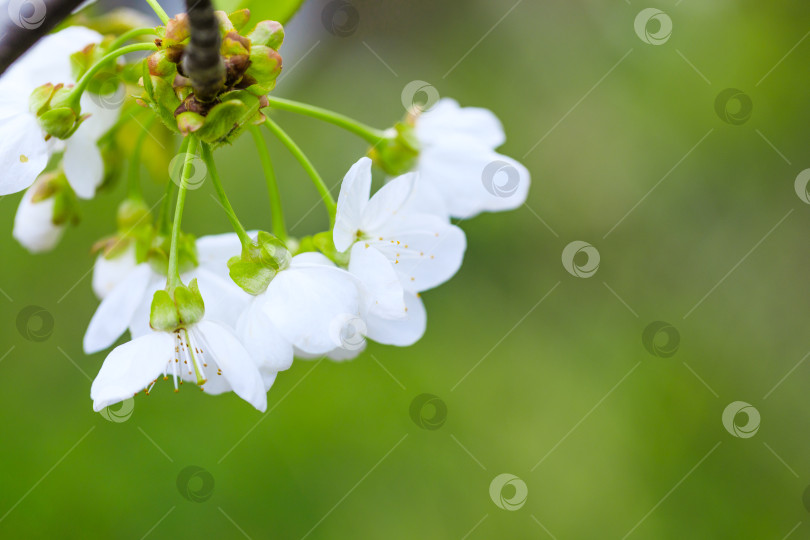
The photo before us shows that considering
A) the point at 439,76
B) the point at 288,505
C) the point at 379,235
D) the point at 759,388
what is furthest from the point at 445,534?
the point at 439,76

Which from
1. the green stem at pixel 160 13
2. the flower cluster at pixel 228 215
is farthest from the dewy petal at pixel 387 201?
the green stem at pixel 160 13

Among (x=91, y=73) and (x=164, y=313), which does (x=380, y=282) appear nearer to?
(x=164, y=313)

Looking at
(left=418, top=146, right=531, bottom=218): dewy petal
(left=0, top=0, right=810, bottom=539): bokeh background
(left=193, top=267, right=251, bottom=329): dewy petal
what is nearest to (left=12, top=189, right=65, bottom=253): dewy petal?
(left=193, top=267, right=251, bottom=329): dewy petal

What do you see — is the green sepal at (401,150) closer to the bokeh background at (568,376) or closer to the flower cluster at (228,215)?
the flower cluster at (228,215)

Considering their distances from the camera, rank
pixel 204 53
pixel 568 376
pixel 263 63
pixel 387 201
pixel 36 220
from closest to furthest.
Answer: pixel 204 53
pixel 263 63
pixel 387 201
pixel 36 220
pixel 568 376

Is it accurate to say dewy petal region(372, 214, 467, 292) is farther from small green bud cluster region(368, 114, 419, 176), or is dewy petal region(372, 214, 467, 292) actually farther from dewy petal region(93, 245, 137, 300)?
dewy petal region(93, 245, 137, 300)

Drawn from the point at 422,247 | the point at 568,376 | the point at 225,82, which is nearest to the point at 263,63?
the point at 225,82
